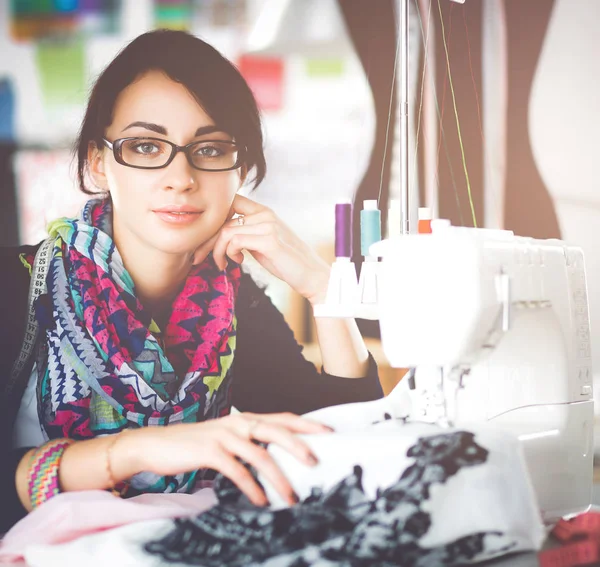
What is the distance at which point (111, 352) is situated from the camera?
1.52 metres

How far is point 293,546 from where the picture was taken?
932 mm

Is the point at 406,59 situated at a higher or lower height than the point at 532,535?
higher

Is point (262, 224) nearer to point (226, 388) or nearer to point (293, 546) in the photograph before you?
point (226, 388)

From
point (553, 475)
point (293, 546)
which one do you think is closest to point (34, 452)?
point (293, 546)

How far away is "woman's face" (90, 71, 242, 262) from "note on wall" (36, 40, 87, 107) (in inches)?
5.8

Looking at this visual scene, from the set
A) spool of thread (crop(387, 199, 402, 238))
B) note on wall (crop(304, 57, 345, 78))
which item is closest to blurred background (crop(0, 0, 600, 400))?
note on wall (crop(304, 57, 345, 78))

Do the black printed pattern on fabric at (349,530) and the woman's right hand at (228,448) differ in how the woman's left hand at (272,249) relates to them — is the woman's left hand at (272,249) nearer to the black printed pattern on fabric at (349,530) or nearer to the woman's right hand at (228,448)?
the woman's right hand at (228,448)

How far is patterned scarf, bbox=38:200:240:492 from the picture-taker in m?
1.49

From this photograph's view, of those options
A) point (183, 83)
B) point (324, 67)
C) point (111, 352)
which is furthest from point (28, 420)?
point (324, 67)

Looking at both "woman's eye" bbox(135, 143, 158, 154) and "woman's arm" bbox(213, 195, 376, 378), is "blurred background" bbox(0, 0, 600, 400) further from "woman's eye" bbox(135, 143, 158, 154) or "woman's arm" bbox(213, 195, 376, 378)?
"woman's eye" bbox(135, 143, 158, 154)

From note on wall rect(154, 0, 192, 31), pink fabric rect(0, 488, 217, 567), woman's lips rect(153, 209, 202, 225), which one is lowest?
pink fabric rect(0, 488, 217, 567)

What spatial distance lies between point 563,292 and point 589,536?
16.5 inches

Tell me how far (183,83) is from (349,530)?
3.49ft

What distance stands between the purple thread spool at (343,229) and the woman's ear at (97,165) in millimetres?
543
